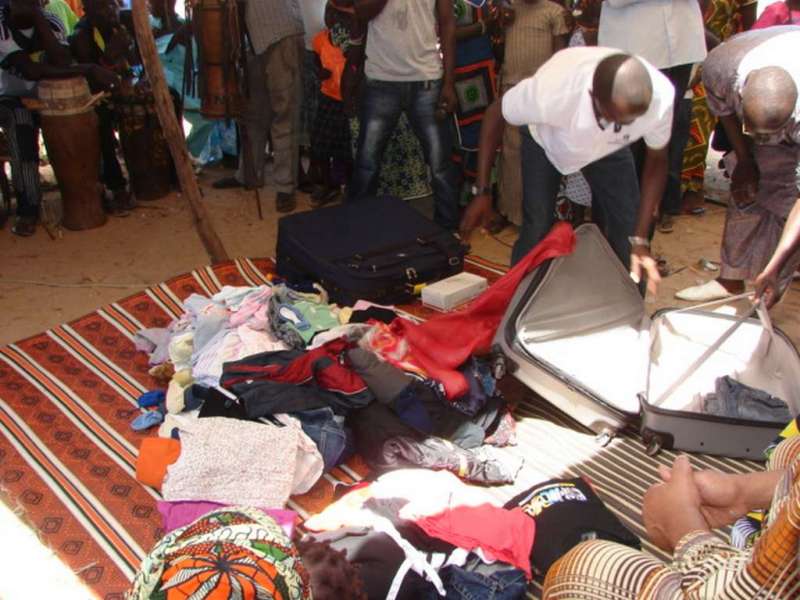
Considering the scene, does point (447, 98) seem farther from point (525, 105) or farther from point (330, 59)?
point (525, 105)

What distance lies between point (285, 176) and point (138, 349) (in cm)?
218

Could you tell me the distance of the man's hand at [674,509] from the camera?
1934mm

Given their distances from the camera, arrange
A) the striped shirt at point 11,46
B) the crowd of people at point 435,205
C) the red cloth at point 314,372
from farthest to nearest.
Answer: the striped shirt at point 11,46 → the red cloth at point 314,372 → the crowd of people at point 435,205

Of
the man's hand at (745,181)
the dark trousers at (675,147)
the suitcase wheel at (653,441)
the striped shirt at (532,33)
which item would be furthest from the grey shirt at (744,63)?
the suitcase wheel at (653,441)

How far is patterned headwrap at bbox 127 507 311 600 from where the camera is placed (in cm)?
122

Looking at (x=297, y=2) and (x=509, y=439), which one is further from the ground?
(x=297, y=2)

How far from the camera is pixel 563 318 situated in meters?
2.96

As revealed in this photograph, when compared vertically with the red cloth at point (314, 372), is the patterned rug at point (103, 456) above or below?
below

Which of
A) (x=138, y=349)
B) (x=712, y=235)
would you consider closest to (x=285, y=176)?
(x=138, y=349)

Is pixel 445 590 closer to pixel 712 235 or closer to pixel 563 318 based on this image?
pixel 563 318

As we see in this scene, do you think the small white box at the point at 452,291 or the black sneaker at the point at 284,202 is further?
the black sneaker at the point at 284,202

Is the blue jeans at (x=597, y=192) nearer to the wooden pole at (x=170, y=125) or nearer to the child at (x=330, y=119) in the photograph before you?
the wooden pole at (x=170, y=125)

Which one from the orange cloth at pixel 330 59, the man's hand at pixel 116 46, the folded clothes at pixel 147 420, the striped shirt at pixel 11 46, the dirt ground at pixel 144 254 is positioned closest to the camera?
the folded clothes at pixel 147 420

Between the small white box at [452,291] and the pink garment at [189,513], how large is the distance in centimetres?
152
